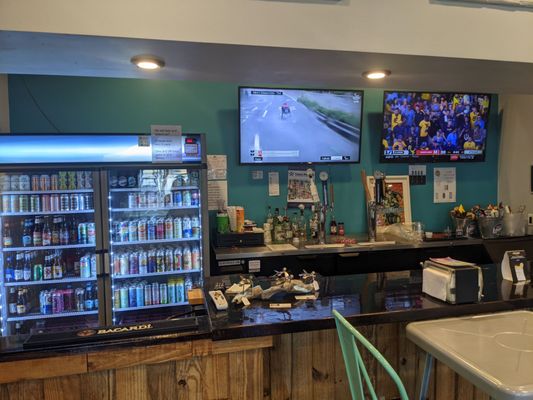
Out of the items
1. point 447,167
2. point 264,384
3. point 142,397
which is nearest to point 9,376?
point 142,397

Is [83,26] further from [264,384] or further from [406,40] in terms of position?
[264,384]

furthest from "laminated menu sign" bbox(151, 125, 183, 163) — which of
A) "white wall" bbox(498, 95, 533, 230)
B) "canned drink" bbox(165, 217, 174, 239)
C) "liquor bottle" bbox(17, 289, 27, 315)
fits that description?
"white wall" bbox(498, 95, 533, 230)

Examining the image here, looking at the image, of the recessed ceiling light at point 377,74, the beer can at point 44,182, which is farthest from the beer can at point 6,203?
the recessed ceiling light at point 377,74

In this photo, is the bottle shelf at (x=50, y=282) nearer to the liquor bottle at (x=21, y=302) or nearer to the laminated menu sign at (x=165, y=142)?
the liquor bottle at (x=21, y=302)

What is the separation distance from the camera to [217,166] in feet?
12.7

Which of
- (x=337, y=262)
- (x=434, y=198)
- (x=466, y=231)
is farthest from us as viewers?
(x=434, y=198)

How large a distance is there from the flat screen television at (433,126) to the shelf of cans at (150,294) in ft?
7.66

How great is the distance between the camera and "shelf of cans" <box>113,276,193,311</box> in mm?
3371

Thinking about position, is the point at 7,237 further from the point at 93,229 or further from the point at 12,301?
the point at 93,229

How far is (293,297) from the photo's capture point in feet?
5.91

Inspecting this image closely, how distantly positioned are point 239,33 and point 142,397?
1.42m

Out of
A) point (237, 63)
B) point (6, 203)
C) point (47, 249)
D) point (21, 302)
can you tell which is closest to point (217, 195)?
point (47, 249)

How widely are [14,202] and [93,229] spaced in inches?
24.5

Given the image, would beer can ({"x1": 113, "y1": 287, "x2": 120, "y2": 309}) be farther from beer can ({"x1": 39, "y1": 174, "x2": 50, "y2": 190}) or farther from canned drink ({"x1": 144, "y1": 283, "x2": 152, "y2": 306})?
beer can ({"x1": 39, "y1": 174, "x2": 50, "y2": 190})
